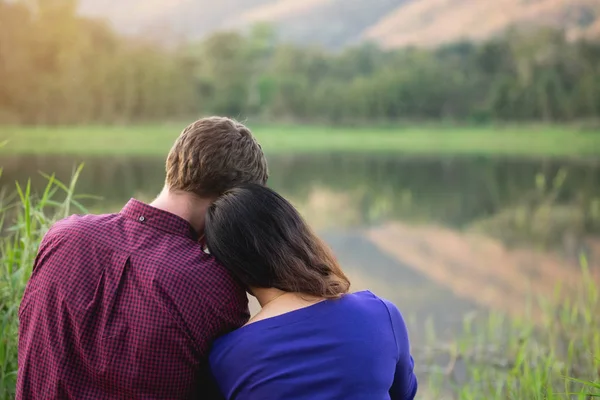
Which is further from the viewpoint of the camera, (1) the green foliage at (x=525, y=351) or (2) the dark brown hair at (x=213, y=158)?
(1) the green foliage at (x=525, y=351)

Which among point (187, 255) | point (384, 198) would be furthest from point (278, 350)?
point (384, 198)

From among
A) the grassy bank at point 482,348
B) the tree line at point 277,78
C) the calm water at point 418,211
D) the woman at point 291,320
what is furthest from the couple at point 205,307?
the tree line at point 277,78

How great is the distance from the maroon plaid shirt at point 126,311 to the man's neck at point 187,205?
38 millimetres

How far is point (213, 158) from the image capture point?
1.54m

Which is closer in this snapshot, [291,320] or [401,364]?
[291,320]

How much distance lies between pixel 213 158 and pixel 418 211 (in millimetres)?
11088

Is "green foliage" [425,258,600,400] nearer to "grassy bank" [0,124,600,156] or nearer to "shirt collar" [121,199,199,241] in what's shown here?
"shirt collar" [121,199,199,241]

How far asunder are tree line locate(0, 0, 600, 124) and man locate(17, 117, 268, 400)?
1454 cm

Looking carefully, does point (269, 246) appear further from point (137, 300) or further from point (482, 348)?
point (482, 348)

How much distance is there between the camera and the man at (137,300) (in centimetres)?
141

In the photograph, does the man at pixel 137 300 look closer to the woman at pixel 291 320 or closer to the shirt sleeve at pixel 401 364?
the woman at pixel 291 320

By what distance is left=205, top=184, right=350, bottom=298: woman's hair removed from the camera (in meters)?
Result: 1.34

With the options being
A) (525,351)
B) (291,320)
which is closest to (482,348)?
(525,351)

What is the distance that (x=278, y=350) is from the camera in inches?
51.1
